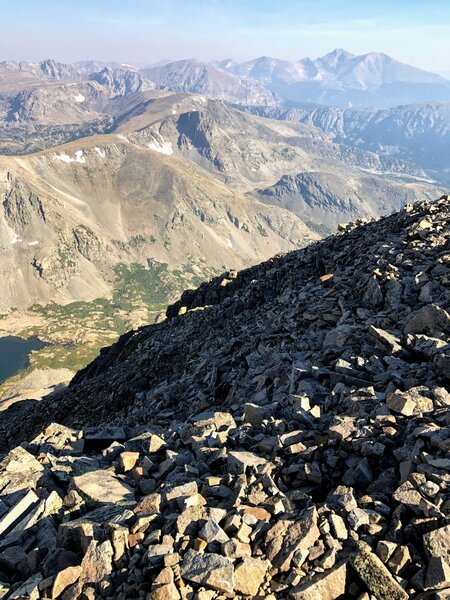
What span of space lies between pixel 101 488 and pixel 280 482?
6551 mm

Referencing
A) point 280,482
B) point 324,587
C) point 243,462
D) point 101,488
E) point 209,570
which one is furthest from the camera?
point 101,488

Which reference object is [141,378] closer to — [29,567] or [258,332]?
[258,332]

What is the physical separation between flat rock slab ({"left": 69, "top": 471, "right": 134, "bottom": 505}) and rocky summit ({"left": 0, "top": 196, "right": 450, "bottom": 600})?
71mm

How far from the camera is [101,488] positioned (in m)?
16.8

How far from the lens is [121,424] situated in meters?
35.2

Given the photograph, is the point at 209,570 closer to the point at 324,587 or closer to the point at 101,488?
the point at 324,587

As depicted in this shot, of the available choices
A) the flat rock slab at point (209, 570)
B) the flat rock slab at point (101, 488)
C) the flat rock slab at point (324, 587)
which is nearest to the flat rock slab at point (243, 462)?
the flat rock slab at point (101, 488)

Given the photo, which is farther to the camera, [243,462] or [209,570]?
[243,462]

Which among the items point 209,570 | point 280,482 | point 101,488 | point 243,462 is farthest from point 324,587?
point 101,488

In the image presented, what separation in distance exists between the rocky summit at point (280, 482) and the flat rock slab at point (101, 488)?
0.07m

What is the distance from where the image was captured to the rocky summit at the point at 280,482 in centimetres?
1152

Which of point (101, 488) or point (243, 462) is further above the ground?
point (243, 462)

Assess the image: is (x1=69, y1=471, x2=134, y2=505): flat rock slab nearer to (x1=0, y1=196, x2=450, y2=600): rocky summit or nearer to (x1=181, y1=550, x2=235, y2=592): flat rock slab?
(x1=0, y1=196, x2=450, y2=600): rocky summit

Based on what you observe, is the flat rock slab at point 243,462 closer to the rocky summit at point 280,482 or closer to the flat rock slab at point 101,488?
the rocky summit at point 280,482
